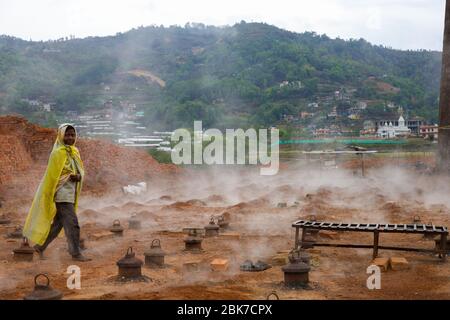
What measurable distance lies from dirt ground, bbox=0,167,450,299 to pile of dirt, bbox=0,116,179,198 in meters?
1.74

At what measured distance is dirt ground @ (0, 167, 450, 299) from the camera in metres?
5.47

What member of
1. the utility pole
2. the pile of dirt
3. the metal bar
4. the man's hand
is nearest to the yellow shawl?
the man's hand

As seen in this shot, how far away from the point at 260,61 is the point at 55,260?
70941 millimetres

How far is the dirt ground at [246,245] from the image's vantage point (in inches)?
215

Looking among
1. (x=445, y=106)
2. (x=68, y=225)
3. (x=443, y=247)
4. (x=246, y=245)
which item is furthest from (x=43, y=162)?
(x=443, y=247)

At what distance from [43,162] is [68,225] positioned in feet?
40.7

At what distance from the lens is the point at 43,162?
18.6m

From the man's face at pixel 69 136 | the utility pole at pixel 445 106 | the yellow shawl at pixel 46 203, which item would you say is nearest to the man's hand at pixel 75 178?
the yellow shawl at pixel 46 203

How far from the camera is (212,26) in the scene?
13325 cm

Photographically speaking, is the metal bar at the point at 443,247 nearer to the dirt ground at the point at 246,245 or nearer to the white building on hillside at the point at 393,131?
the dirt ground at the point at 246,245

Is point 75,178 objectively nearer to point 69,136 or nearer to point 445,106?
point 69,136

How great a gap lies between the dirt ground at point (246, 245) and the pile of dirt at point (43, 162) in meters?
1.74

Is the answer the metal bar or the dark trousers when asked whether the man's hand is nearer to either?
the dark trousers
